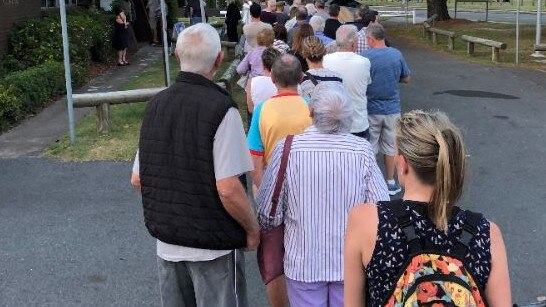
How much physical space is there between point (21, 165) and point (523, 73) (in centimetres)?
1130

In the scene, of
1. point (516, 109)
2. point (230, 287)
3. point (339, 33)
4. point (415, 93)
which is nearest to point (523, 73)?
point (415, 93)

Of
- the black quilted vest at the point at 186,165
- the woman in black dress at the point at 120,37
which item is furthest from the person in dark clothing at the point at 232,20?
the black quilted vest at the point at 186,165

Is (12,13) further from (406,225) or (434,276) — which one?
(434,276)

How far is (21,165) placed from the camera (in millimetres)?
8703

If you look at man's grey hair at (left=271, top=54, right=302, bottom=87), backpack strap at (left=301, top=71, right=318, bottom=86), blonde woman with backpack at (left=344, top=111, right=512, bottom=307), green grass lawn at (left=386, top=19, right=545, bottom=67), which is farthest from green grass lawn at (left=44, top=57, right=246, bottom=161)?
green grass lawn at (left=386, top=19, right=545, bottom=67)

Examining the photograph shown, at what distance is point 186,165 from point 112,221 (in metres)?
3.67

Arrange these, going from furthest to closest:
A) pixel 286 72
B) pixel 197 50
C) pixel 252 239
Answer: pixel 286 72, pixel 252 239, pixel 197 50

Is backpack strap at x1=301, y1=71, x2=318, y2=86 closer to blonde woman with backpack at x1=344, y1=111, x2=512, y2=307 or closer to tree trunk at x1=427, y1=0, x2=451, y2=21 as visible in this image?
blonde woman with backpack at x1=344, y1=111, x2=512, y2=307

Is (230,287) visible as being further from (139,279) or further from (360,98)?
(360,98)

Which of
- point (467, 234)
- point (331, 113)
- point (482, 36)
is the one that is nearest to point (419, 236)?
point (467, 234)

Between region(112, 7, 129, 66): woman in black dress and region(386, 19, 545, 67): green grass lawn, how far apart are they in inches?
346

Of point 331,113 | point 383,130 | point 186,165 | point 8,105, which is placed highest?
point 331,113

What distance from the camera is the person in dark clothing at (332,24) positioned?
10859 millimetres

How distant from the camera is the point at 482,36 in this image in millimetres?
25672
